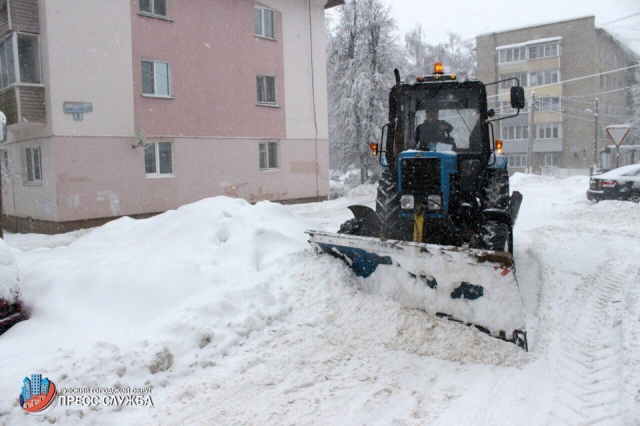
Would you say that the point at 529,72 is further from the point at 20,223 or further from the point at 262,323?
the point at 262,323

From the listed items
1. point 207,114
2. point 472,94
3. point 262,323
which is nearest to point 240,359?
point 262,323

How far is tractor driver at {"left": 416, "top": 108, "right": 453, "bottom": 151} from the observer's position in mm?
6926

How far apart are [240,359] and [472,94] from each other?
4880 mm

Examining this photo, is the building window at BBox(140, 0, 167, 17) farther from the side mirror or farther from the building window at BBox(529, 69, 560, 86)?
the building window at BBox(529, 69, 560, 86)

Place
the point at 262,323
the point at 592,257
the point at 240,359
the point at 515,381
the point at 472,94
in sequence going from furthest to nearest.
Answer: the point at 592,257 < the point at 472,94 < the point at 262,323 < the point at 240,359 < the point at 515,381

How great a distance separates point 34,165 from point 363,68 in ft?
54.7

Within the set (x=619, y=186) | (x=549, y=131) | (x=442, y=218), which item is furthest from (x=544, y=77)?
(x=442, y=218)

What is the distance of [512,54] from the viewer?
4753cm

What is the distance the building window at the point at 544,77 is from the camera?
150ft

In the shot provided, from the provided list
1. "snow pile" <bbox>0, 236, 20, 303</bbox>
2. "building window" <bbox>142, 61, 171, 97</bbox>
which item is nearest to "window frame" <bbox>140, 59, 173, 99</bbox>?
"building window" <bbox>142, 61, 171, 97</bbox>

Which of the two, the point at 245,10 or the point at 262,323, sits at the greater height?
the point at 245,10

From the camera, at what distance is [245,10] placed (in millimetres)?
17609

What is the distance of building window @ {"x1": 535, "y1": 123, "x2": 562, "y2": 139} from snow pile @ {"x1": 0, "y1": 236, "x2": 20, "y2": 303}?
161ft

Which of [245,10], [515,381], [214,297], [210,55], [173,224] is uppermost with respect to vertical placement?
[245,10]
